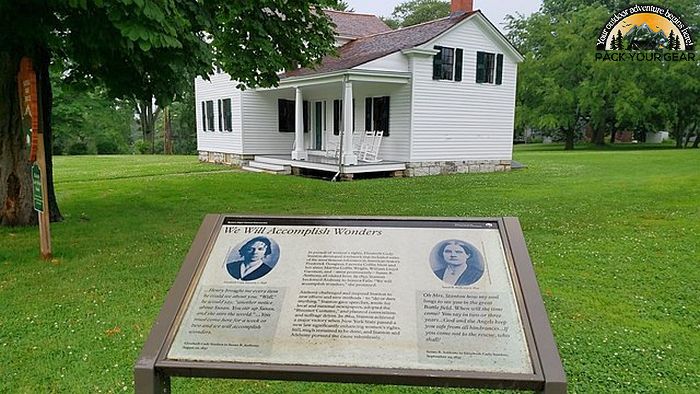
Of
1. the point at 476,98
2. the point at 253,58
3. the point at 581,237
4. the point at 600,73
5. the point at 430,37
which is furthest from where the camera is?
the point at 600,73

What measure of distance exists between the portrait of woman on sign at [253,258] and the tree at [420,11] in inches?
1848

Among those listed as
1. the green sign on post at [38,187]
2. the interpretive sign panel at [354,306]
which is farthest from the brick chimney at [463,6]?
the interpretive sign panel at [354,306]

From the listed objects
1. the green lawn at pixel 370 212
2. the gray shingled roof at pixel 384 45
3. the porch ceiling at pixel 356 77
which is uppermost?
the gray shingled roof at pixel 384 45

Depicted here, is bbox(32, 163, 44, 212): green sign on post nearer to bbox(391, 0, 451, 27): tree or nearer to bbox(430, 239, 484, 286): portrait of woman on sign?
bbox(430, 239, 484, 286): portrait of woman on sign

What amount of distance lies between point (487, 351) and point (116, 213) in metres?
8.41

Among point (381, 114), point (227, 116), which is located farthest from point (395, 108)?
point (227, 116)

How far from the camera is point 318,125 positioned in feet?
66.0

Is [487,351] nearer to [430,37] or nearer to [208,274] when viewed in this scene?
[208,274]

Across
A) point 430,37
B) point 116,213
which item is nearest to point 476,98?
point 430,37

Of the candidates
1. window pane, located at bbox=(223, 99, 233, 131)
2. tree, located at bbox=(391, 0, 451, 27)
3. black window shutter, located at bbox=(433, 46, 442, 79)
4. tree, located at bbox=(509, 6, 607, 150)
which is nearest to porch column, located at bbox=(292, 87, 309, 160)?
window pane, located at bbox=(223, 99, 233, 131)

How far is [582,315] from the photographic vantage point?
14.4 ft

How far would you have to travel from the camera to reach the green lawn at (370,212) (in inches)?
137

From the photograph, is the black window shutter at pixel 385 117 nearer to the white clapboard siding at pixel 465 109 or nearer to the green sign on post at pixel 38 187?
the white clapboard siding at pixel 465 109

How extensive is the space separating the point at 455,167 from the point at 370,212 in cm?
914
